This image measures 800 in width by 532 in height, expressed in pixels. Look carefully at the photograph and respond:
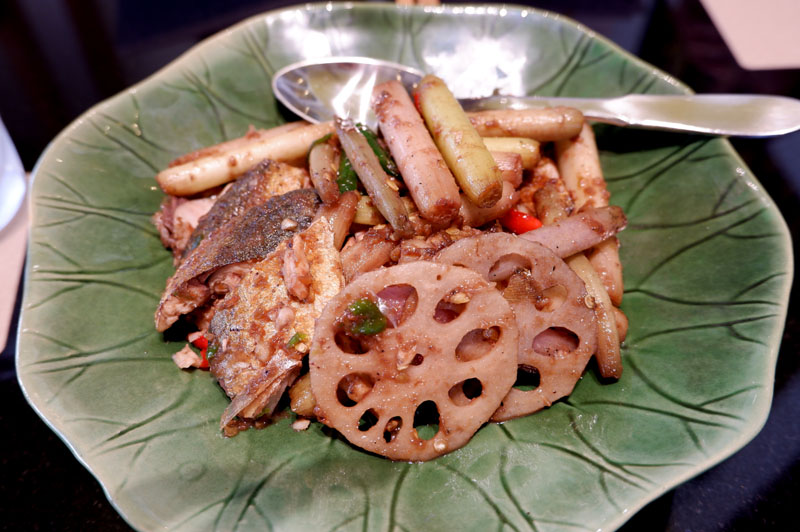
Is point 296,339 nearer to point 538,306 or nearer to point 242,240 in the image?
point 242,240

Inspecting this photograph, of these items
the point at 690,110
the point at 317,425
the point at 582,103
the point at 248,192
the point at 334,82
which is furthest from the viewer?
the point at 334,82

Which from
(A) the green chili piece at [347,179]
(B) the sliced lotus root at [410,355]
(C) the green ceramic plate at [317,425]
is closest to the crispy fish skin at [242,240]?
(A) the green chili piece at [347,179]

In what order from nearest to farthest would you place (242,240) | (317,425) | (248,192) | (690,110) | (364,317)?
1. (364,317)
2. (317,425)
3. (242,240)
4. (248,192)
5. (690,110)

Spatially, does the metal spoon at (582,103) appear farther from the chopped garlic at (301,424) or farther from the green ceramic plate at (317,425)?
the chopped garlic at (301,424)

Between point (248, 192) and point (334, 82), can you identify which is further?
point (334, 82)

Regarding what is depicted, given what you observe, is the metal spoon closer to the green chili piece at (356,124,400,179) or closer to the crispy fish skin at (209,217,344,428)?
the green chili piece at (356,124,400,179)

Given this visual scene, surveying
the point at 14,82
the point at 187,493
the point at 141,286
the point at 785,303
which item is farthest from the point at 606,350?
the point at 14,82

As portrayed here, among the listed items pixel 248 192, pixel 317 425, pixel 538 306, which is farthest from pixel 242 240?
pixel 538 306
